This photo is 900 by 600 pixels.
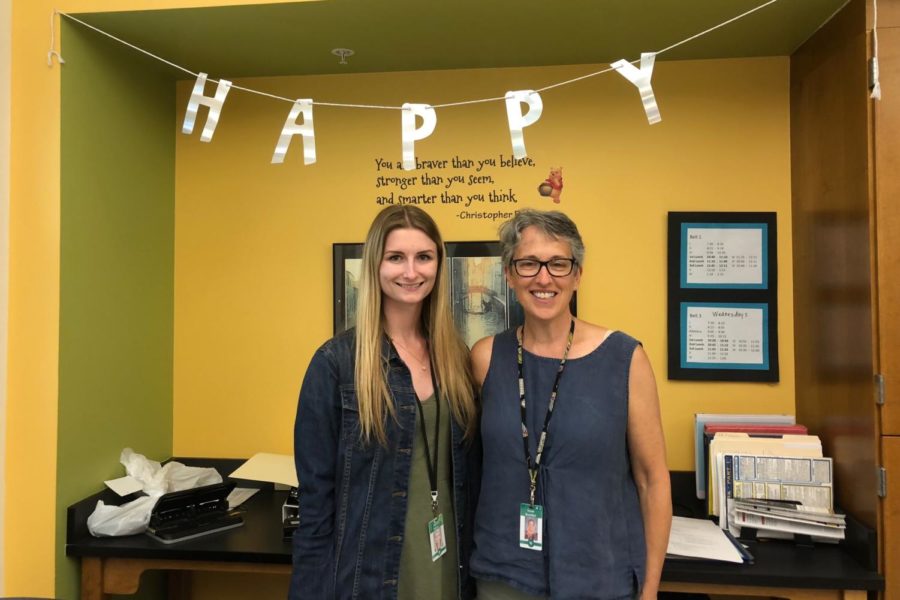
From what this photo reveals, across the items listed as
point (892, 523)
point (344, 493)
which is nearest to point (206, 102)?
point (344, 493)

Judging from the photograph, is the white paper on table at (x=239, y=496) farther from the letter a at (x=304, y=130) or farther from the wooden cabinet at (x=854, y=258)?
the wooden cabinet at (x=854, y=258)

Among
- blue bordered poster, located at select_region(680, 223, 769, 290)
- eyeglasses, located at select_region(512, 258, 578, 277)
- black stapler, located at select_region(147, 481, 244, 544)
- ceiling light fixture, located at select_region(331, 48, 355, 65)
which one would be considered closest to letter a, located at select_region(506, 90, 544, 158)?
eyeglasses, located at select_region(512, 258, 578, 277)

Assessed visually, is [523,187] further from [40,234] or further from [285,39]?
[40,234]

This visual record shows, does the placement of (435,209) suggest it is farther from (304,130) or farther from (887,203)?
(887,203)

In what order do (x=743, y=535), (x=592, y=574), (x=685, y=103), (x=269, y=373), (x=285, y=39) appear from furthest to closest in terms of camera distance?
(x=269, y=373), (x=685, y=103), (x=285, y=39), (x=743, y=535), (x=592, y=574)

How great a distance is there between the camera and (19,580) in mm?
1658

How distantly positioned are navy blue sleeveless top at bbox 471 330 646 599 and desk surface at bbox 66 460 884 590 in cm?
40

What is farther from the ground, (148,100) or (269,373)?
(148,100)

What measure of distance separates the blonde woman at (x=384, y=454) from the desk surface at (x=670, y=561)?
44 centimetres

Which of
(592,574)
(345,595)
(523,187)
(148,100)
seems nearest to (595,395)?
(592,574)

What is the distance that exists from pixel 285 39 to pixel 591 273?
125 cm

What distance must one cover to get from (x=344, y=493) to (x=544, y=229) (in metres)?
0.71

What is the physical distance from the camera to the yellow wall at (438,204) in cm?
207

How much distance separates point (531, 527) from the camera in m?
1.25
